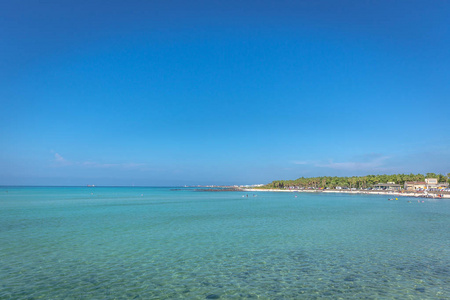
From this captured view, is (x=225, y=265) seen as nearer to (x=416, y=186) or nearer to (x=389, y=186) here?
(x=416, y=186)

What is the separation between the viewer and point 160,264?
17234 millimetres

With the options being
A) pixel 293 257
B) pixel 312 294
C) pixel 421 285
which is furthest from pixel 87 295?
pixel 421 285

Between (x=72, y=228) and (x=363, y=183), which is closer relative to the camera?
(x=72, y=228)

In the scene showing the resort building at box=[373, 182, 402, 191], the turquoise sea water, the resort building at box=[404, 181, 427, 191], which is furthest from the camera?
the resort building at box=[373, 182, 402, 191]

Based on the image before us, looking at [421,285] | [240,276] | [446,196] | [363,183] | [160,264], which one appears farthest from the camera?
[363,183]

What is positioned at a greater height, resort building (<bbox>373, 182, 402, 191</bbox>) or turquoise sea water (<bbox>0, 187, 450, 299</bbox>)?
resort building (<bbox>373, 182, 402, 191</bbox>)

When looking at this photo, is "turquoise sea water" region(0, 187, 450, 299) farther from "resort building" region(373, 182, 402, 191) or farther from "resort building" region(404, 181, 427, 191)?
"resort building" region(373, 182, 402, 191)

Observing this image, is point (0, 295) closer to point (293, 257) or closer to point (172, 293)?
point (172, 293)

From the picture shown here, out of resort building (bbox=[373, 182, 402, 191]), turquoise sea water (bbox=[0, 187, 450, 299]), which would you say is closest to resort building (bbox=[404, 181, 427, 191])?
resort building (bbox=[373, 182, 402, 191])

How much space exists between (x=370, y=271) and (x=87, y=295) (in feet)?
47.3

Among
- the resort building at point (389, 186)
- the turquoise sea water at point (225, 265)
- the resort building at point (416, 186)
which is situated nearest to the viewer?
the turquoise sea water at point (225, 265)

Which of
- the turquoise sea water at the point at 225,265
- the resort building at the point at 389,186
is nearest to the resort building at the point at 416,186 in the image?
the resort building at the point at 389,186

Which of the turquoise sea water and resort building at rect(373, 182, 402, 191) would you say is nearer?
the turquoise sea water

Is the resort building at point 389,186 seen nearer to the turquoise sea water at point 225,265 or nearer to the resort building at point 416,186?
the resort building at point 416,186
